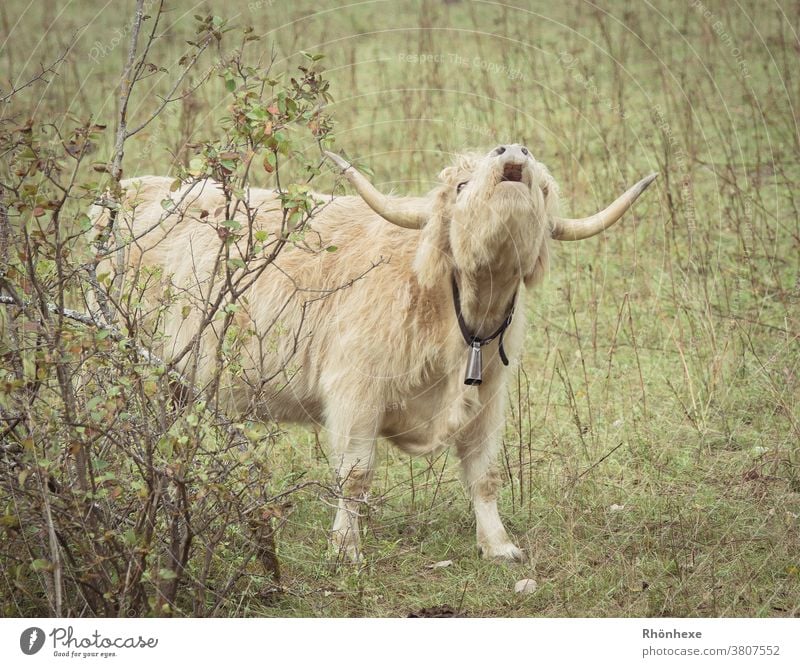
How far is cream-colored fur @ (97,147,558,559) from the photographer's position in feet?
13.4

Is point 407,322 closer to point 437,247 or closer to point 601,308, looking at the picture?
point 437,247

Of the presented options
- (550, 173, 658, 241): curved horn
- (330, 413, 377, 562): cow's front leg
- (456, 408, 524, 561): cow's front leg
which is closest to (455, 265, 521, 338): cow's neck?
(550, 173, 658, 241): curved horn

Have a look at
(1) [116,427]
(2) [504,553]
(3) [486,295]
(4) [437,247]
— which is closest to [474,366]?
(3) [486,295]

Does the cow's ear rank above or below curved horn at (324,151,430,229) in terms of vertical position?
below

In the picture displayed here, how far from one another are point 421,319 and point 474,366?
316mm

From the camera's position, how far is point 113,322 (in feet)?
11.1

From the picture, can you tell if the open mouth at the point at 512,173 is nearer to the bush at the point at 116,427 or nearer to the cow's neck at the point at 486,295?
the cow's neck at the point at 486,295

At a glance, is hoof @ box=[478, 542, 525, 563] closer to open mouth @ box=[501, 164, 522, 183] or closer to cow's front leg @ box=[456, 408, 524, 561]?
cow's front leg @ box=[456, 408, 524, 561]

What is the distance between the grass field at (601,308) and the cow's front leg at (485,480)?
86mm

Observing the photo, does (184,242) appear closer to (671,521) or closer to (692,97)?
(671,521)

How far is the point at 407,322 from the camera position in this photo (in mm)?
4410

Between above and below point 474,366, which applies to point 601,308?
above

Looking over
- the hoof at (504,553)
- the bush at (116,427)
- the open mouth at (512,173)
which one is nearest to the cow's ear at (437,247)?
the open mouth at (512,173)

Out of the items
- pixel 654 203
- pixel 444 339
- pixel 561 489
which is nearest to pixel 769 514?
pixel 561 489
